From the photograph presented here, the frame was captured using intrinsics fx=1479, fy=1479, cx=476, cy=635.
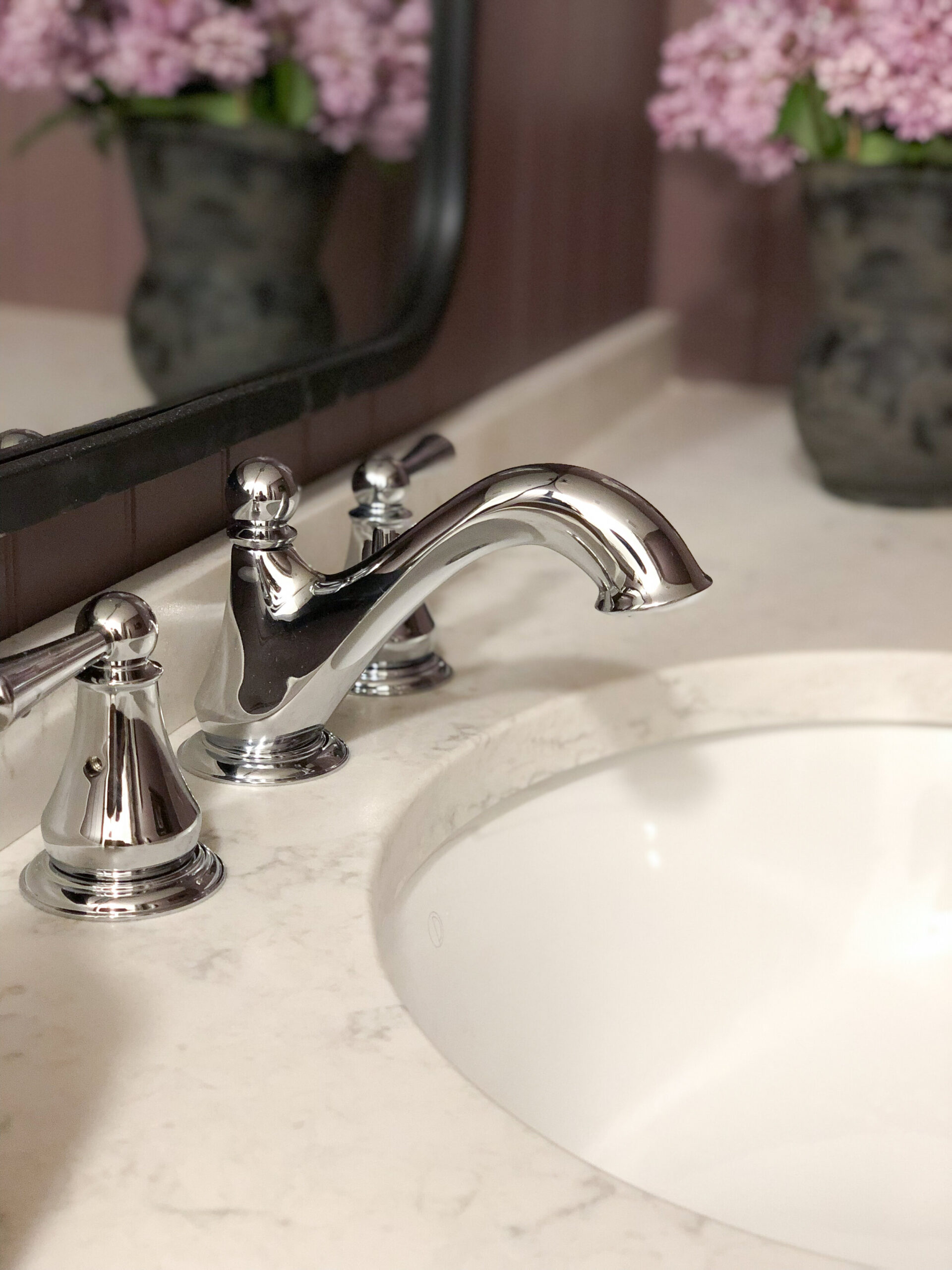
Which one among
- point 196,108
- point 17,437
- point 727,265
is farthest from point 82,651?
point 727,265

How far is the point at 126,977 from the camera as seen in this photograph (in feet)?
1.68

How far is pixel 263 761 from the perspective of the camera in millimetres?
657

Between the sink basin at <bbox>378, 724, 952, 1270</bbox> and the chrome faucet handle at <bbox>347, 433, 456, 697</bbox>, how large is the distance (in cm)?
9

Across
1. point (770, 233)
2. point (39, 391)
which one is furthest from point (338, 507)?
point (770, 233)

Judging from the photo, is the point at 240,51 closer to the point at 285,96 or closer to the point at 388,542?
the point at 285,96

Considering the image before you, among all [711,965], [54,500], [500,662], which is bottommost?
[711,965]

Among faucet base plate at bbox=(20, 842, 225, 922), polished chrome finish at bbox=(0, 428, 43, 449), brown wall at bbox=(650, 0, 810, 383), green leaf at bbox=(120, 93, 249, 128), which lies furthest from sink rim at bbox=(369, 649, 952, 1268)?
brown wall at bbox=(650, 0, 810, 383)

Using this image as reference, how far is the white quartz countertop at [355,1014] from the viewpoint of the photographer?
0.40 meters

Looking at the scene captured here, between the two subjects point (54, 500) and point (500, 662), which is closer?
point (54, 500)

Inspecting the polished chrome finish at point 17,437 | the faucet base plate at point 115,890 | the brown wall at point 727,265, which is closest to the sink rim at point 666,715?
the faucet base plate at point 115,890

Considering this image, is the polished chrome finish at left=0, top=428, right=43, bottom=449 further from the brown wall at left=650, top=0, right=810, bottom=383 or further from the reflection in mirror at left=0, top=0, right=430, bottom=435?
the brown wall at left=650, top=0, right=810, bottom=383

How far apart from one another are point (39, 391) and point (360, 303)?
13.2 inches

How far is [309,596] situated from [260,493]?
0.05m

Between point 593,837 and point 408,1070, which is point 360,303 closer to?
point 593,837
